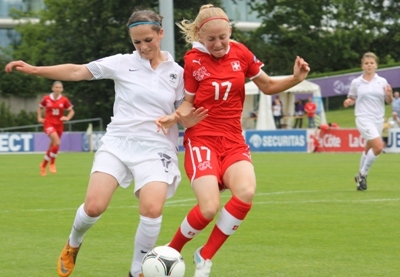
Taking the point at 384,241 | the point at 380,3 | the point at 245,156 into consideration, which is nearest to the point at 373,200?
the point at 384,241

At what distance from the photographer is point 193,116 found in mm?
7531

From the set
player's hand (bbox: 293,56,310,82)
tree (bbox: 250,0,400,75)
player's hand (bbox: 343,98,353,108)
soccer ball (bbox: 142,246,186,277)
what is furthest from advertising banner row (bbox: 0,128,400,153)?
soccer ball (bbox: 142,246,186,277)

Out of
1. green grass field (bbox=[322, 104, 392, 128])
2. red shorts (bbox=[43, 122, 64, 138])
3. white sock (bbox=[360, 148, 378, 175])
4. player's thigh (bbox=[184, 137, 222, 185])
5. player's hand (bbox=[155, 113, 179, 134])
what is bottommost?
green grass field (bbox=[322, 104, 392, 128])

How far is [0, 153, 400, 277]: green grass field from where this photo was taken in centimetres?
822

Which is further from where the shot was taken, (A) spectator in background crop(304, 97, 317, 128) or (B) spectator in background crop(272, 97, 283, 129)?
(B) spectator in background crop(272, 97, 283, 129)

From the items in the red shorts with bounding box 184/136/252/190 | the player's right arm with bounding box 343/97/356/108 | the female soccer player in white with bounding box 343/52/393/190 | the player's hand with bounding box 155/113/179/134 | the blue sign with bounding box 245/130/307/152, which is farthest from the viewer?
the blue sign with bounding box 245/130/307/152

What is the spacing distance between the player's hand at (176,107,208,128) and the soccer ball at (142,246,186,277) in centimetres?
106

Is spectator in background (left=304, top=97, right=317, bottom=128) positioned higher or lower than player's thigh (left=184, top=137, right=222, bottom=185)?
lower

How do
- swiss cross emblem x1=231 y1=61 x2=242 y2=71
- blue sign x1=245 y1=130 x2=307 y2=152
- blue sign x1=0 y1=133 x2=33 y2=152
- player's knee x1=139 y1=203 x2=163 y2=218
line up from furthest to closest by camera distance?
blue sign x1=0 y1=133 x2=33 y2=152 → blue sign x1=245 y1=130 x2=307 y2=152 → swiss cross emblem x1=231 y1=61 x2=242 y2=71 → player's knee x1=139 y1=203 x2=163 y2=218

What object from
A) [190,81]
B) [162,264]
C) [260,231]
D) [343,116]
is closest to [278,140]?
[343,116]

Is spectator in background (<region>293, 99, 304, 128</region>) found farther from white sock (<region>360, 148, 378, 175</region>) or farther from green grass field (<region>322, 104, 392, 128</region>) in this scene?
white sock (<region>360, 148, 378, 175</region>)

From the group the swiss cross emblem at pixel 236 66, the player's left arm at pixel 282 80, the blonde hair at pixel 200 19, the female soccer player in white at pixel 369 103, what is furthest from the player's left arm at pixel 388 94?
the swiss cross emblem at pixel 236 66

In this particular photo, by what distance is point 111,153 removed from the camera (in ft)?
24.8

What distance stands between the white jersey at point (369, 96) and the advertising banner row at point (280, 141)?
17.3 metres
